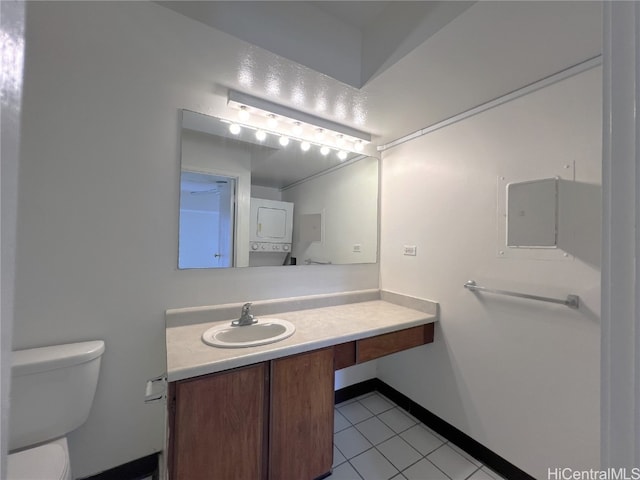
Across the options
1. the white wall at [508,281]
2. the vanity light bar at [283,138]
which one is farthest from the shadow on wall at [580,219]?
the vanity light bar at [283,138]

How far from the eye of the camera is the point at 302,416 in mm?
1274

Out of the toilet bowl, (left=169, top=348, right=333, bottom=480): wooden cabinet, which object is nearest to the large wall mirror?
(left=169, top=348, right=333, bottom=480): wooden cabinet

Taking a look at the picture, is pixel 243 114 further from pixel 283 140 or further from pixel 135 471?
pixel 135 471

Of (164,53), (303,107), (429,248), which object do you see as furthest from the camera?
(429,248)

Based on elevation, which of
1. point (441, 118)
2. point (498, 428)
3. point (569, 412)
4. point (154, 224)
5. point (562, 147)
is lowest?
point (498, 428)

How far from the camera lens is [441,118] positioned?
1705mm

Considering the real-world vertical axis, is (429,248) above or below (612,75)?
below

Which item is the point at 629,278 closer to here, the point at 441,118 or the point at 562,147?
the point at 562,147

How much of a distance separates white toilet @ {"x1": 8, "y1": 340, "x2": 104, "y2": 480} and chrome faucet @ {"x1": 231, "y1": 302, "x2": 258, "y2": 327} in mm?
631

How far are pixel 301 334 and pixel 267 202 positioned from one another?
0.89 m

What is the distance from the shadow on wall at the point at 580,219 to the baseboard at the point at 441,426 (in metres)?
1.15

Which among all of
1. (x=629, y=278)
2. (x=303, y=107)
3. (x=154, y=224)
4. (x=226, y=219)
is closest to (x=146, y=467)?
(x=154, y=224)

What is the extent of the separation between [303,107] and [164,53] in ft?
2.44

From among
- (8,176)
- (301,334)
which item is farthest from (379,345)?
(8,176)
